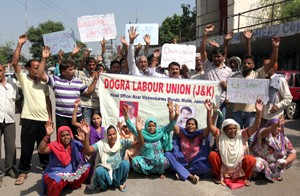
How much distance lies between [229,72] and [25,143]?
3447 millimetres

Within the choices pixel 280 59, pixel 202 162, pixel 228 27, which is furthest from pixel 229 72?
pixel 228 27

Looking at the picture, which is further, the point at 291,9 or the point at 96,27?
the point at 291,9

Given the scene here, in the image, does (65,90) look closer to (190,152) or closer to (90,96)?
(90,96)

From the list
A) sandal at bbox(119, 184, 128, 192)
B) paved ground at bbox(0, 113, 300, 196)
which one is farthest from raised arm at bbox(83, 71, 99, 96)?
sandal at bbox(119, 184, 128, 192)

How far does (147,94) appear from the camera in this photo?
5.44 metres

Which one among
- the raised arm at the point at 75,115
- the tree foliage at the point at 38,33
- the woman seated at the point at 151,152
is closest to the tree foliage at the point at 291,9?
the woman seated at the point at 151,152

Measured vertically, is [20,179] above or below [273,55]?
below

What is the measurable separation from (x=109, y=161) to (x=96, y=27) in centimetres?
343

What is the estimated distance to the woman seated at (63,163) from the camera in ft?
13.0

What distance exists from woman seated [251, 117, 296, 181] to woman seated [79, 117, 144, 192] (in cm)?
176

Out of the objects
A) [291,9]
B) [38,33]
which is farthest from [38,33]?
[291,9]

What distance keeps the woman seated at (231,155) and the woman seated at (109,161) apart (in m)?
1.10

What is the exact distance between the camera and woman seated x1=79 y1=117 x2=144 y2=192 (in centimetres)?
413

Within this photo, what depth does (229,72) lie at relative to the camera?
5262mm
